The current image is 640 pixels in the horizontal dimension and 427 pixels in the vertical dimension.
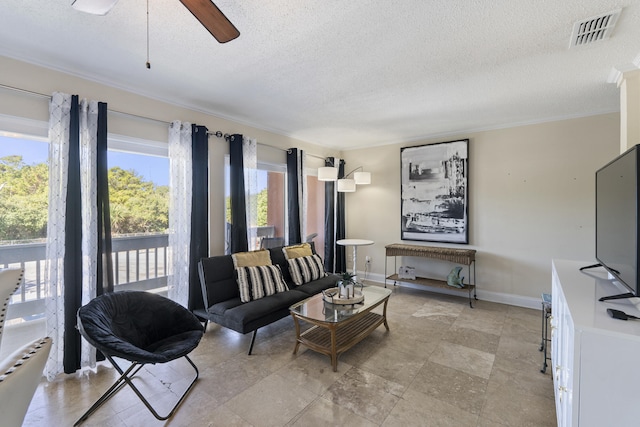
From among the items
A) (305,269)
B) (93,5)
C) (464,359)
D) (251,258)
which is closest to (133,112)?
(93,5)

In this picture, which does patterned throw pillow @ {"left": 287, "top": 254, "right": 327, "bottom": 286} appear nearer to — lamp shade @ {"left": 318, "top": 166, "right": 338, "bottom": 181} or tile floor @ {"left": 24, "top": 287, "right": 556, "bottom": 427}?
tile floor @ {"left": 24, "top": 287, "right": 556, "bottom": 427}

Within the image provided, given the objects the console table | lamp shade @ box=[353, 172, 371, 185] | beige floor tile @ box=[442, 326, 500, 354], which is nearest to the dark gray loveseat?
beige floor tile @ box=[442, 326, 500, 354]

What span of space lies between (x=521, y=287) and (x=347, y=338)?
2957 mm

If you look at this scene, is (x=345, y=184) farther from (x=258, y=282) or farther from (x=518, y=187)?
(x=518, y=187)

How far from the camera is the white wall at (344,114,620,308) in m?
3.61

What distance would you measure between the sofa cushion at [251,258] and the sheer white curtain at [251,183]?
413 millimetres

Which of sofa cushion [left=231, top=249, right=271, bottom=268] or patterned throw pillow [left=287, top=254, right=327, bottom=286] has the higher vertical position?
sofa cushion [left=231, top=249, right=271, bottom=268]

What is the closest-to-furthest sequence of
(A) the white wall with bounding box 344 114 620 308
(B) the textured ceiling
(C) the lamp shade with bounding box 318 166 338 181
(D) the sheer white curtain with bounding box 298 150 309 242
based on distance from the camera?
(B) the textured ceiling → (A) the white wall with bounding box 344 114 620 308 → (C) the lamp shade with bounding box 318 166 338 181 → (D) the sheer white curtain with bounding box 298 150 309 242

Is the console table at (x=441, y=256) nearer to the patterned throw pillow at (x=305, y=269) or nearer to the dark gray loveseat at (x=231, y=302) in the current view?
the patterned throw pillow at (x=305, y=269)

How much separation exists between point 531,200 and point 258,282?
12.7ft

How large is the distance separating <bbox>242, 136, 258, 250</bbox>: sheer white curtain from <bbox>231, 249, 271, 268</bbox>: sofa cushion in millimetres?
413

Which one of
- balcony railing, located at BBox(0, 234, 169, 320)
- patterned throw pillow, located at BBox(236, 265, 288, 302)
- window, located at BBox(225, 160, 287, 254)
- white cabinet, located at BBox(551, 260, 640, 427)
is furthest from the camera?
window, located at BBox(225, 160, 287, 254)

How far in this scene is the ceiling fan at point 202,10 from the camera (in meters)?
1.24

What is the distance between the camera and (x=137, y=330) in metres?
2.25
